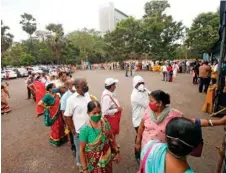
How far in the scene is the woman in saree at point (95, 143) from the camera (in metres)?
2.19

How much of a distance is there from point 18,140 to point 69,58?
43.0 m

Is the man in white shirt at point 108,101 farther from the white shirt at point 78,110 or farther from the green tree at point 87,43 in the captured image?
the green tree at point 87,43

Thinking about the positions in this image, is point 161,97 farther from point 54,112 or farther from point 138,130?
point 54,112

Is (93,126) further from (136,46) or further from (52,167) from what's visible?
(136,46)

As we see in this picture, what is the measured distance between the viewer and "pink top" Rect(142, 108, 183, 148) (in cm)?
217

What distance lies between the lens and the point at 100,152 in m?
2.28

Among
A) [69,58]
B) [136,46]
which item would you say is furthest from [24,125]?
[69,58]

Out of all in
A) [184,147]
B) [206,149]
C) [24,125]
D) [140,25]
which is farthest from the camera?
[140,25]

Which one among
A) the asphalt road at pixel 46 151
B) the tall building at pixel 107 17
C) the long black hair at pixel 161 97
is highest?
the tall building at pixel 107 17

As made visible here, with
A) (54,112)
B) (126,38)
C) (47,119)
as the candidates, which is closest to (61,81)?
(54,112)

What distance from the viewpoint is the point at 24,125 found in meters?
6.44

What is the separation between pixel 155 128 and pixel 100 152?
2.28 feet

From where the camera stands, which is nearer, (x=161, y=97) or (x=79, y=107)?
(x=161, y=97)

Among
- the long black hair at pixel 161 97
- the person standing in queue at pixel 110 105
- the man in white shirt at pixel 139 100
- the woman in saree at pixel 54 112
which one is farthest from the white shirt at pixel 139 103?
the woman in saree at pixel 54 112
